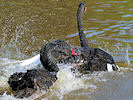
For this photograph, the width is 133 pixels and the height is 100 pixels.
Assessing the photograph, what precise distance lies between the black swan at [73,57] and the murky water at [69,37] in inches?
6.3

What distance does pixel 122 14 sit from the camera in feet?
33.8

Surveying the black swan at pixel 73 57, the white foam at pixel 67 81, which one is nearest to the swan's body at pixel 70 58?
the black swan at pixel 73 57

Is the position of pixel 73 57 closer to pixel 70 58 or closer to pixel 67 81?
pixel 70 58

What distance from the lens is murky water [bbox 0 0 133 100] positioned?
4.84 m

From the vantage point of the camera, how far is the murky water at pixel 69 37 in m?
4.84

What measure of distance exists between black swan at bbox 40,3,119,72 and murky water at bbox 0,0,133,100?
159mm

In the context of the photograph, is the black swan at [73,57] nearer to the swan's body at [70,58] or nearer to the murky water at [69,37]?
the swan's body at [70,58]

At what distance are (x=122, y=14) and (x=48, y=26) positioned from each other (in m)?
2.92

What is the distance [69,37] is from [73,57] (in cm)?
286

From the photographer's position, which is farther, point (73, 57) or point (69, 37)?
point (69, 37)

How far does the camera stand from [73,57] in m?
5.30

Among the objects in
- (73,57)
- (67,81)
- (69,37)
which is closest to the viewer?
(67,81)

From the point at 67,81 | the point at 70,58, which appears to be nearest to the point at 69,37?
the point at 70,58

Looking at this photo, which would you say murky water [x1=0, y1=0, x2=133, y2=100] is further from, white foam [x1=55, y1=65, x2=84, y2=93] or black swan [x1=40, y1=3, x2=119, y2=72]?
black swan [x1=40, y1=3, x2=119, y2=72]
